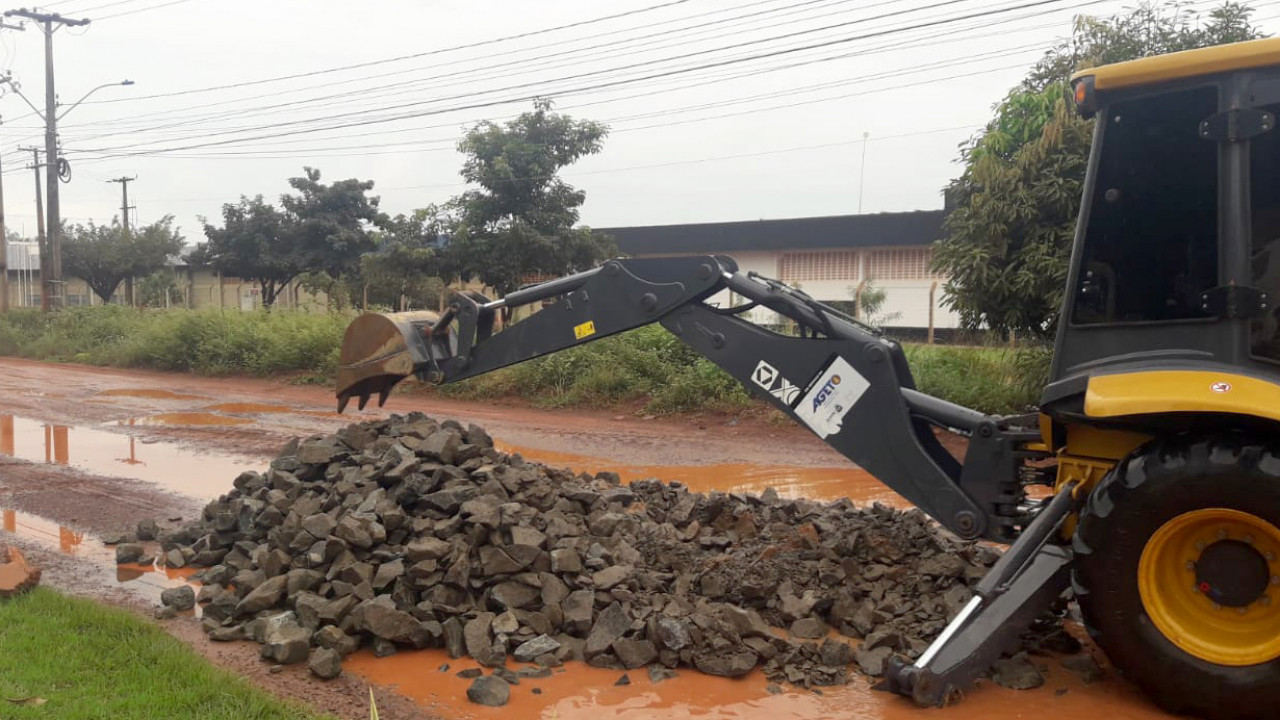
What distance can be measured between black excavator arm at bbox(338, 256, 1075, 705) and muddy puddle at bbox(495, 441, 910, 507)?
11.4 feet

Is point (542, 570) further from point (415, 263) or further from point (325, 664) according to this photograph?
point (415, 263)

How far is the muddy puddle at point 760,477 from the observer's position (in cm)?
899

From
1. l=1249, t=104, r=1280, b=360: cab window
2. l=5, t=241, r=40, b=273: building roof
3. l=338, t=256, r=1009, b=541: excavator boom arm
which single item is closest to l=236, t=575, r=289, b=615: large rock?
l=338, t=256, r=1009, b=541: excavator boom arm

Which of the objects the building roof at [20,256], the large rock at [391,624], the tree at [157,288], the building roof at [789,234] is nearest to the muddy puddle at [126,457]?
the large rock at [391,624]

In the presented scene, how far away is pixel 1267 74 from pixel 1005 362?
9.28 meters

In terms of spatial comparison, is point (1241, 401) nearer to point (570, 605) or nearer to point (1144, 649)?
point (1144, 649)

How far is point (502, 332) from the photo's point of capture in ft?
19.2

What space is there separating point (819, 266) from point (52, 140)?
23.9 m

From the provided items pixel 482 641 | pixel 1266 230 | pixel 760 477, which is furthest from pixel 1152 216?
pixel 760 477

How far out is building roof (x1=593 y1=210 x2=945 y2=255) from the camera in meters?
26.4

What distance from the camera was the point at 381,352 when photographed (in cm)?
601

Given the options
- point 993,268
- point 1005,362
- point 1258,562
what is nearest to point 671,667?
point 1258,562

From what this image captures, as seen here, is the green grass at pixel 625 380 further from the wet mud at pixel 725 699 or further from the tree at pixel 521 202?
the wet mud at pixel 725 699

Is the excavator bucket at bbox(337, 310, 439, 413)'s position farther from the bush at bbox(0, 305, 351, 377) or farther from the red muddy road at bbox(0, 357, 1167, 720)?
the bush at bbox(0, 305, 351, 377)
